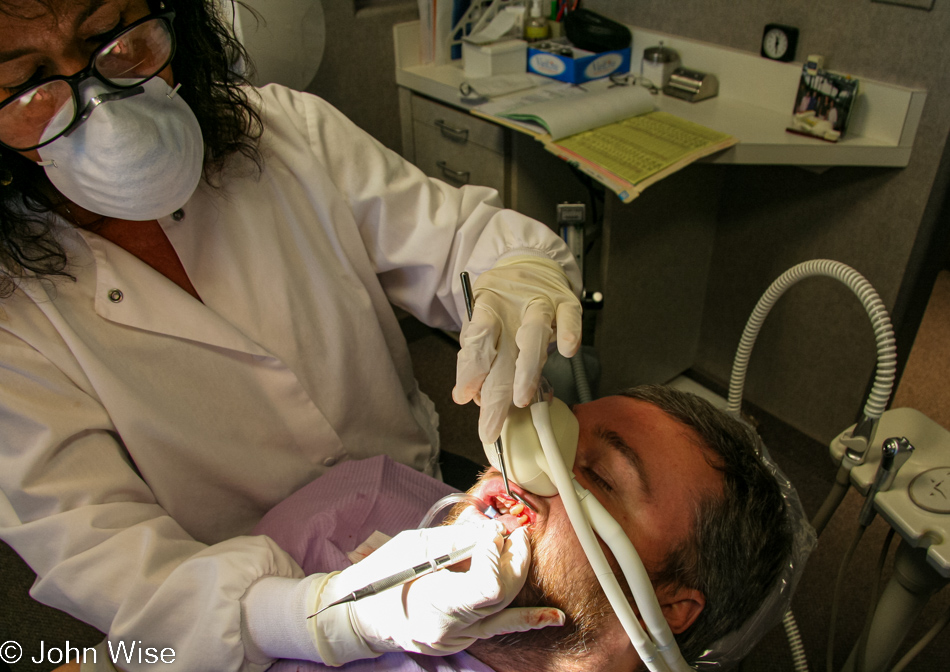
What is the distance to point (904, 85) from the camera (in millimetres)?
1654

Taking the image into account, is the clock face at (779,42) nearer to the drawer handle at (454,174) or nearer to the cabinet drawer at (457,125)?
the cabinet drawer at (457,125)

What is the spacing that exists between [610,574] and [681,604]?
246mm

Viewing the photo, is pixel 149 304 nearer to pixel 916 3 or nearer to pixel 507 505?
pixel 507 505

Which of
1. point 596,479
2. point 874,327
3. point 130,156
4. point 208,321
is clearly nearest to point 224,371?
point 208,321

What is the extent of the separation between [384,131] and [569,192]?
71cm

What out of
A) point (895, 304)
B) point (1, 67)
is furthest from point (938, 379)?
point (1, 67)

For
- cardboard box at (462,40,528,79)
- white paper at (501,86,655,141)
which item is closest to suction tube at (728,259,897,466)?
white paper at (501,86,655,141)

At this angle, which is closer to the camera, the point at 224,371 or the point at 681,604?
the point at 681,604

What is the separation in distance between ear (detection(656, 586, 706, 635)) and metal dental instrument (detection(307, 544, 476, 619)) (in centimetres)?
28

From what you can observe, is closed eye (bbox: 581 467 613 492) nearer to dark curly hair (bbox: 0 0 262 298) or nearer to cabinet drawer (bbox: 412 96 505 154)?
dark curly hair (bbox: 0 0 262 298)

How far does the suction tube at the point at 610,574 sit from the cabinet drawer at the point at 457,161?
1.44 meters

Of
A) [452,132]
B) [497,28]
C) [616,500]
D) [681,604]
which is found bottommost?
[681,604]

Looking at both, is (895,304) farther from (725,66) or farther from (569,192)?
(569,192)

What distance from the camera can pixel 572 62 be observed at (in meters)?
2.13
